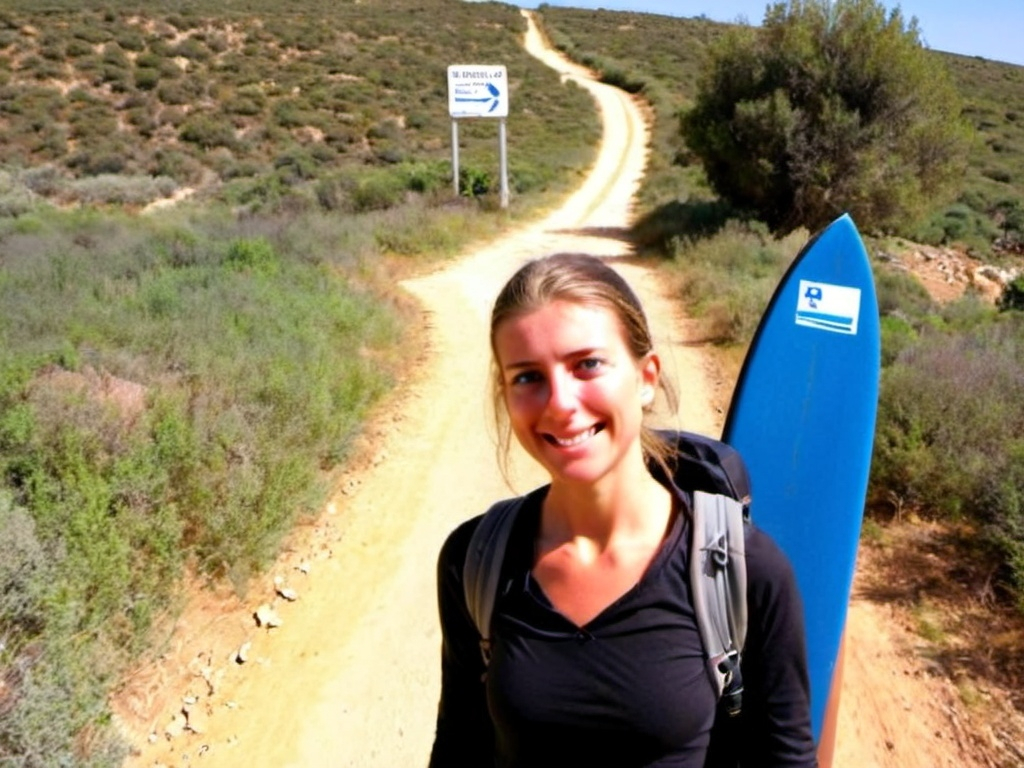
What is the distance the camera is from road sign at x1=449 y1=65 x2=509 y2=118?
15.8 metres

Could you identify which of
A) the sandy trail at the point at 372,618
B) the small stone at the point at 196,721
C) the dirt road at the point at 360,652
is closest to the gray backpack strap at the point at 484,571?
the dirt road at the point at 360,652

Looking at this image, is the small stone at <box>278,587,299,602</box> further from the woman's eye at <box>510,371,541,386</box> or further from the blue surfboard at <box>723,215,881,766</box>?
the woman's eye at <box>510,371,541,386</box>

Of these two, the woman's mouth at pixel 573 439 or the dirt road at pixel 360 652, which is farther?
the dirt road at pixel 360 652

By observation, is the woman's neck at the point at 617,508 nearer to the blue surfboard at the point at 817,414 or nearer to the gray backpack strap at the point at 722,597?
the gray backpack strap at the point at 722,597

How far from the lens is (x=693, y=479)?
1625mm

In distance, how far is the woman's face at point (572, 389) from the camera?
4.67 feet

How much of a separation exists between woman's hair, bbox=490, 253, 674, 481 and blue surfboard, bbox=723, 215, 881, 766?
137 cm

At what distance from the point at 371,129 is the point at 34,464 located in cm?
2656

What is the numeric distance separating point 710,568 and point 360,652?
9.68 feet

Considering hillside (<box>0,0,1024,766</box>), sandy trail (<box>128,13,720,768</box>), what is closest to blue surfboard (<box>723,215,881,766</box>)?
sandy trail (<box>128,13,720,768</box>)

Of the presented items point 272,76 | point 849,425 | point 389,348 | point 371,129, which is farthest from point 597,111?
point 849,425

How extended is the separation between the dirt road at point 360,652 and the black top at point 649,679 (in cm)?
69

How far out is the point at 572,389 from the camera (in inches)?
56.2

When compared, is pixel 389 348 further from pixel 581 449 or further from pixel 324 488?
pixel 581 449
